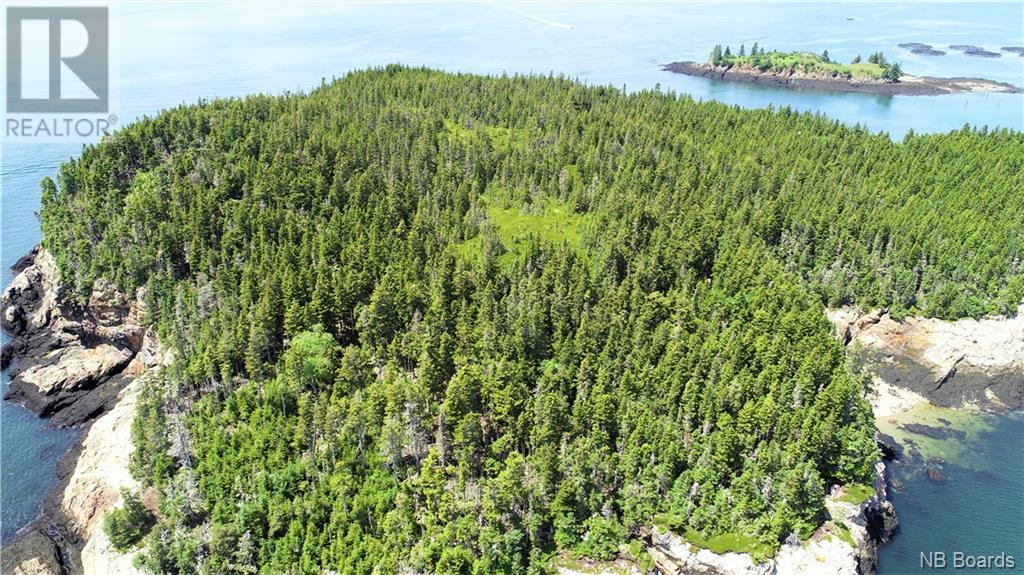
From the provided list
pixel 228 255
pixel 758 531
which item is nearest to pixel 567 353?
pixel 758 531

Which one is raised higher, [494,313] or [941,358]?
[494,313]

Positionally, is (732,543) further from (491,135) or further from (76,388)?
(491,135)

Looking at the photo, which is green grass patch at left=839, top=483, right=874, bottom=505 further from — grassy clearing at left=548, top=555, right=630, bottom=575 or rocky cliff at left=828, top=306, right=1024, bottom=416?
rocky cliff at left=828, top=306, right=1024, bottom=416

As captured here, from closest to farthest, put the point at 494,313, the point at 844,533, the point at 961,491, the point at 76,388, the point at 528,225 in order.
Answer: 1. the point at 844,533
2. the point at 961,491
3. the point at 494,313
4. the point at 76,388
5. the point at 528,225

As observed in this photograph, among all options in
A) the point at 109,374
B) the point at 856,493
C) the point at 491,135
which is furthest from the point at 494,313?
the point at 491,135

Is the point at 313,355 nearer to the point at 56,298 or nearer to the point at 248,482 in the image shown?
the point at 248,482

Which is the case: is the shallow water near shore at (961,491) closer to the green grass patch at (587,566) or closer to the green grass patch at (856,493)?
the green grass patch at (856,493)

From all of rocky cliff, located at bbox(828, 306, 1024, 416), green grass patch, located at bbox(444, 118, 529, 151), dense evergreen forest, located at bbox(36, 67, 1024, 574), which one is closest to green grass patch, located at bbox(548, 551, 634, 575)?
dense evergreen forest, located at bbox(36, 67, 1024, 574)

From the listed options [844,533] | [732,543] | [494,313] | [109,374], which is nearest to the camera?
[732,543]
